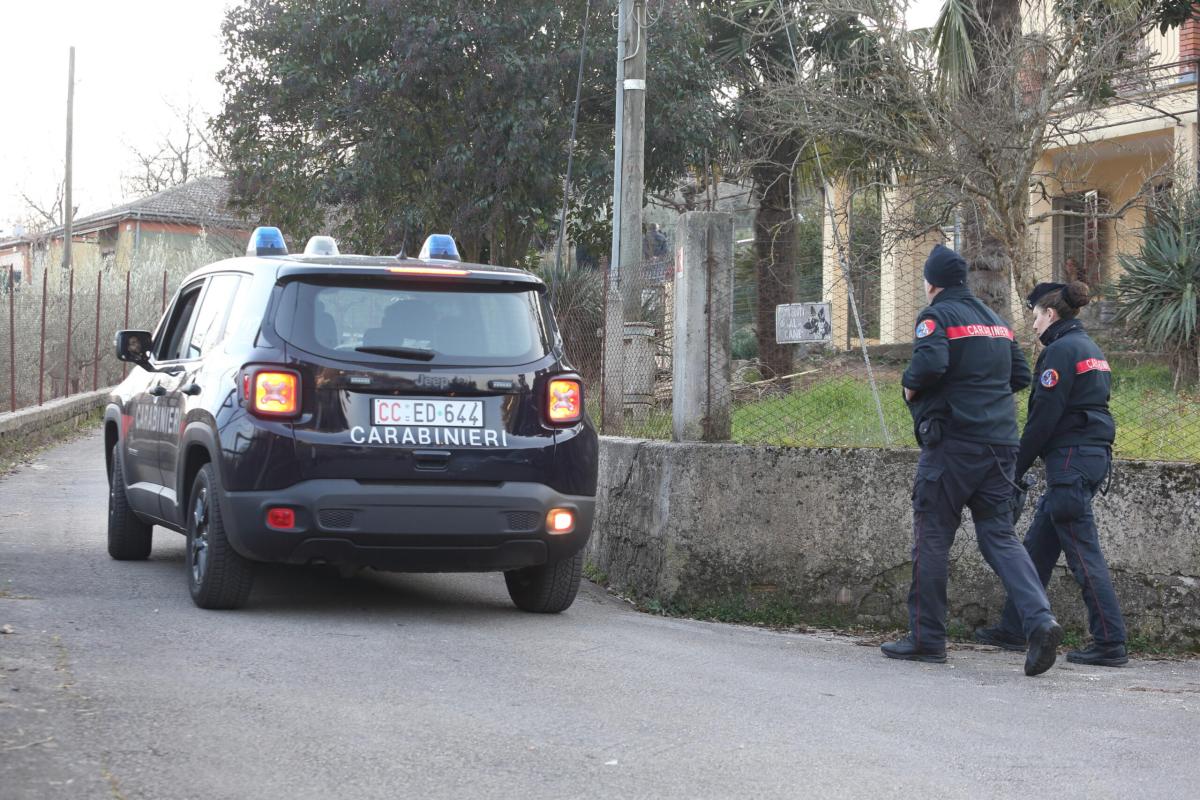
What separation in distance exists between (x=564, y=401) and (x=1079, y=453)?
2365 mm

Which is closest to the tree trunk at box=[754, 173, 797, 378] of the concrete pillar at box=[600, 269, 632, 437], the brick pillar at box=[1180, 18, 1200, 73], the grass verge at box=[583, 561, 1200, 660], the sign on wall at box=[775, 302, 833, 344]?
the sign on wall at box=[775, 302, 833, 344]

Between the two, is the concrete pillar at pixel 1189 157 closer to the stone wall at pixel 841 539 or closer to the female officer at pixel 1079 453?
the stone wall at pixel 841 539

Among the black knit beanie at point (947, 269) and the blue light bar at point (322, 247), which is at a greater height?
the blue light bar at point (322, 247)

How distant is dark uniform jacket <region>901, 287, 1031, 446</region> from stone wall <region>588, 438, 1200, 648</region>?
1.05m

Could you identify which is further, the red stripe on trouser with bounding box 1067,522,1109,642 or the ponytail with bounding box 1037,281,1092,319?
the ponytail with bounding box 1037,281,1092,319

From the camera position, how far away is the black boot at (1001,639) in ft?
23.2

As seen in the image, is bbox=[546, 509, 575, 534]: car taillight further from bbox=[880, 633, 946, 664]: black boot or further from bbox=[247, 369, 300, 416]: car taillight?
bbox=[880, 633, 946, 664]: black boot

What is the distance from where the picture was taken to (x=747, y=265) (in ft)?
78.0

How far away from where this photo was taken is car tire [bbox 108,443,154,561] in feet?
27.0

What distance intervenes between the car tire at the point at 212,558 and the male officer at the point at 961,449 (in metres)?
3.04

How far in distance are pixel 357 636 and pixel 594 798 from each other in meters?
2.46

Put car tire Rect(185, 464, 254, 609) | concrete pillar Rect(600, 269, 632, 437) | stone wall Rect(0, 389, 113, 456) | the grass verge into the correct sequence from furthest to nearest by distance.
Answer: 1. stone wall Rect(0, 389, 113, 456)
2. concrete pillar Rect(600, 269, 632, 437)
3. the grass verge
4. car tire Rect(185, 464, 254, 609)

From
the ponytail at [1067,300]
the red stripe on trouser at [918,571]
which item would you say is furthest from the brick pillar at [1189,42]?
the red stripe on trouser at [918,571]

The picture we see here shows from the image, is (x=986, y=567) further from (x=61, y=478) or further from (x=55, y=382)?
(x=55, y=382)
